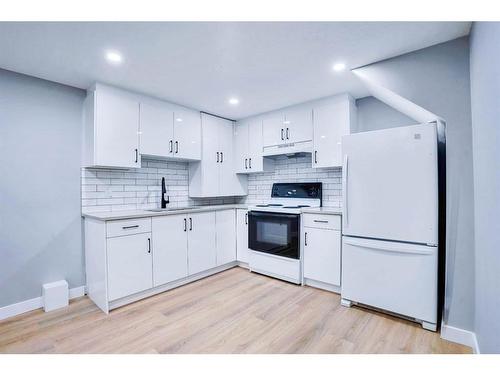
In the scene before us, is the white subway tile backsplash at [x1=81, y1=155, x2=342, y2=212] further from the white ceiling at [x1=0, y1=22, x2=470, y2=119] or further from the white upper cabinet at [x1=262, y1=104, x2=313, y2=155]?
the white ceiling at [x1=0, y1=22, x2=470, y2=119]

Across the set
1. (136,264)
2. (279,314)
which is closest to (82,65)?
(136,264)

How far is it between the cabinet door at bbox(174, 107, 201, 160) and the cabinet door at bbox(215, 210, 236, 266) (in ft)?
2.92

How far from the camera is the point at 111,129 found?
2.62 m

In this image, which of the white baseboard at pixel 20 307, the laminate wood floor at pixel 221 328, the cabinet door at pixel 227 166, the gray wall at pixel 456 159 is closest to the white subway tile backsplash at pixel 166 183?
the cabinet door at pixel 227 166

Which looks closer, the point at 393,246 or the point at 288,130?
the point at 393,246

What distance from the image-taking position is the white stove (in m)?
2.95

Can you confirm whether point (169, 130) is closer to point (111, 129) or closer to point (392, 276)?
point (111, 129)

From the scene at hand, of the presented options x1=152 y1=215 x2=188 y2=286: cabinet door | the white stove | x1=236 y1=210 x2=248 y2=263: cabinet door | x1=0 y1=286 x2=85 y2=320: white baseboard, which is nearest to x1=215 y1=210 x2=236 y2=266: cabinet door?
x1=236 y1=210 x2=248 y2=263: cabinet door

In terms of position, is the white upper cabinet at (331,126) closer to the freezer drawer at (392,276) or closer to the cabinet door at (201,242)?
the freezer drawer at (392,276)

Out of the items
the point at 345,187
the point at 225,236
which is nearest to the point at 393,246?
the point at 345,187

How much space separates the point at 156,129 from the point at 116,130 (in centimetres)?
46

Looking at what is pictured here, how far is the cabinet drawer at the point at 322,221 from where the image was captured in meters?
2.66

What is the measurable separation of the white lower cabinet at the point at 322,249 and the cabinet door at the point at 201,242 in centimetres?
121

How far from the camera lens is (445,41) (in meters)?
1.87
